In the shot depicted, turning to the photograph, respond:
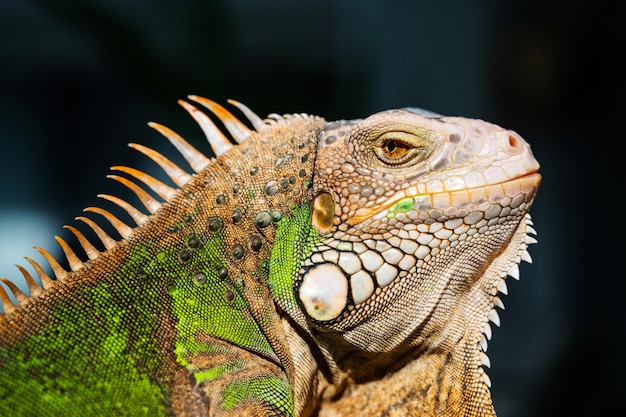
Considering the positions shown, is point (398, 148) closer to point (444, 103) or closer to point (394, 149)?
point (394, 149)

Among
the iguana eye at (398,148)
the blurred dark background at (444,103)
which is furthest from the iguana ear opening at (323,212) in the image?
the blurred dark background at (444,103)

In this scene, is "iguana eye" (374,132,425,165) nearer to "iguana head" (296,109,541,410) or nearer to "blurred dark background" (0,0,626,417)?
"iguana head" (296,109,541,410)

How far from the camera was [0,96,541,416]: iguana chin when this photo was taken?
1252mm

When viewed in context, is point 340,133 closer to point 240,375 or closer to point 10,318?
point 240,375

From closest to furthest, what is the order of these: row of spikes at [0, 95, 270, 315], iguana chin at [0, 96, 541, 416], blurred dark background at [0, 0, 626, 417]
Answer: iguana chin at [0, 96, 541, 416] → row of spikes at [0, 95, 270, 315] → blurred dark background at [0, 0, 626, 417]

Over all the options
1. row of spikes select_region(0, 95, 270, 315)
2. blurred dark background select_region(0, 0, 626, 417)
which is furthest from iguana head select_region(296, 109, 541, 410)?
A: blurred dark background select_region(0, 0, 626, 417)

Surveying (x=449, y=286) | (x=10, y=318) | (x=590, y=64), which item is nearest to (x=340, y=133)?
(x=449, y=286)

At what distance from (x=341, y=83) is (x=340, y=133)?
3694 millimetres

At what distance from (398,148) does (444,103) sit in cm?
383

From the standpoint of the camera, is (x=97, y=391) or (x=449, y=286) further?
(x=449, y=286)

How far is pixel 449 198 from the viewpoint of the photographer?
4.28ft

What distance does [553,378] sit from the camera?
456cm

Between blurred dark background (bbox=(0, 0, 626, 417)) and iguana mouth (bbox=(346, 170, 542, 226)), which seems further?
blurred dark background (bbox=(0, 0, 626, 417))

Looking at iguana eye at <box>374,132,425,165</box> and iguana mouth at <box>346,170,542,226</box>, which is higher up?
iguana eye at <box>374,132,425,165</box>
